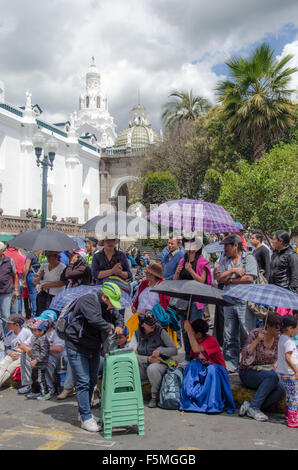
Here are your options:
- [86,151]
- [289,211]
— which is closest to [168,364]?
[289,211]

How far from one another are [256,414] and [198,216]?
8.53 feet

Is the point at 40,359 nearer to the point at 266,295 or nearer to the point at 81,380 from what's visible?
the point at 81,380

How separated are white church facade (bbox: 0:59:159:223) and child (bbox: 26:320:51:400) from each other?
24.2 m

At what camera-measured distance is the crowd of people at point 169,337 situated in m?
4.30

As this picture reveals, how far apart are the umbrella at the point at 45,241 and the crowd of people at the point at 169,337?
11.0 inches

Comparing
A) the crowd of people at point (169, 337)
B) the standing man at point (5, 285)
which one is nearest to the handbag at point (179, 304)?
the crowd of people at point (169, 337)

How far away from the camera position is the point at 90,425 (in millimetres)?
4215

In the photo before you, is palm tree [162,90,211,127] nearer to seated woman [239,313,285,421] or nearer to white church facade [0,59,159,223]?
white church facade [0,59,159,223]

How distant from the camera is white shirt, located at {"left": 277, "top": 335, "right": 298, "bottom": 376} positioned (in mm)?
4391

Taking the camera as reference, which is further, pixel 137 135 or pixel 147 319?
pixel 137 135

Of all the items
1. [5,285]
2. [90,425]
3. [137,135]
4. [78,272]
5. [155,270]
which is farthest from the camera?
[137,135]

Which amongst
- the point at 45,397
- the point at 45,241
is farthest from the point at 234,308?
the point at 45,241

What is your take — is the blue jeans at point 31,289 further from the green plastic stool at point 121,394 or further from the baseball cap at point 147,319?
the green plastic stool at point 121,394
